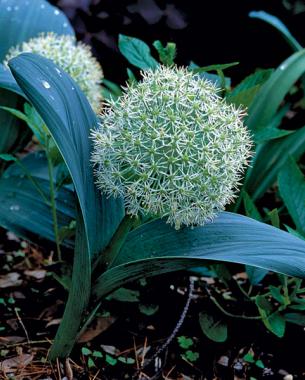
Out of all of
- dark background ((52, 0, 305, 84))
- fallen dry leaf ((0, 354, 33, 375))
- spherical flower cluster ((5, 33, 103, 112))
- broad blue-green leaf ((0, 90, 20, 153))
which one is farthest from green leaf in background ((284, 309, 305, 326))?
dark background ((52, 0, 305, 84))

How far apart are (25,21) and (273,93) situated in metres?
1.04

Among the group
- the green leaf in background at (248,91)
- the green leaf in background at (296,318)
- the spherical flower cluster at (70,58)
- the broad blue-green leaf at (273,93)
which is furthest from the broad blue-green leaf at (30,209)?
the broad blue-green leaf at (273,93)

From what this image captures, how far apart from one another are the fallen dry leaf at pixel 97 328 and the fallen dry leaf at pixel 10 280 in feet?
1.28

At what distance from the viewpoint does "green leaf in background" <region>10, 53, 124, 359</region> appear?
1313 mm

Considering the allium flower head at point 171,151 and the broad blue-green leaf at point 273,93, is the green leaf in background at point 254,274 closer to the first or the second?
the allium flower head at point 171,151

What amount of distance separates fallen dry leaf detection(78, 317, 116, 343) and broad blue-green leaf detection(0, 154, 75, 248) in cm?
25

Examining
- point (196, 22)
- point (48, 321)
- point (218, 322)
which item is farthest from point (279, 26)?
point (48, 321)

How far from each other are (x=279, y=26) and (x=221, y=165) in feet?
5.63

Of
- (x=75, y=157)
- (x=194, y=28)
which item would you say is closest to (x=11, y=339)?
(x=75, y=157)

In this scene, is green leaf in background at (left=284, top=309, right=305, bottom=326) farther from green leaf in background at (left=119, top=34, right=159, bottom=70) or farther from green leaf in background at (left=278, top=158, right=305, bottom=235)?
green leaf in background at (left=119, top=34, right=159, bottom=70)

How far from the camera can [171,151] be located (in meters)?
1.31

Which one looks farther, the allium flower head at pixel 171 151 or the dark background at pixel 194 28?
the dark background at pixel 194 28

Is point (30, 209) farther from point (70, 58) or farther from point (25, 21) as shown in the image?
point (25, 21)

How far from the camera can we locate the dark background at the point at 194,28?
12.1ft
